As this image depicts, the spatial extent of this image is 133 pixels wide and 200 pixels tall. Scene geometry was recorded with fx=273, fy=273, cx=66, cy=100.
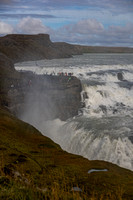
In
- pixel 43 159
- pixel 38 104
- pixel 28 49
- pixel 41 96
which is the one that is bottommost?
pixel 43 159

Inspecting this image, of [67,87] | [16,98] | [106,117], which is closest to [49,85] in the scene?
[67,87]

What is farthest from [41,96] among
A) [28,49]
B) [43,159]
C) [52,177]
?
[28,49]

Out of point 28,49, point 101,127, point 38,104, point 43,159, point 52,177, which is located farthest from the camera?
point 28,49

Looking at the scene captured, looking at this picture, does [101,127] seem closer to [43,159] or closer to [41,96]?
[41,96]

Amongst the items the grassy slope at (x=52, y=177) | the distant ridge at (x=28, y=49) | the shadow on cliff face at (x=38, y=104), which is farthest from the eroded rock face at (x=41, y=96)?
the distant ridge at (x=28, y=49)

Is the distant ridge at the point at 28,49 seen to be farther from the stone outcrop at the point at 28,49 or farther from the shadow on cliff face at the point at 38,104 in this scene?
the shadow on cliff face at the point at 38,104

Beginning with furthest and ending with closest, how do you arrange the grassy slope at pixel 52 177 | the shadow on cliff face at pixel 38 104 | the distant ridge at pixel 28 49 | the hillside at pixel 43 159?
the distant ridge at pixel 28 49
the shadow on cliff face at pixel 38 104
the hillside at pixel 43 159
the grassy slope at pixel 52 177

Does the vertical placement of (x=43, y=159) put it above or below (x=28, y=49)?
below

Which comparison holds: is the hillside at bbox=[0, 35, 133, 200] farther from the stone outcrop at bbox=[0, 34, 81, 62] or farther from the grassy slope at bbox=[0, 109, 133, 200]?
the stone outcrop at bbox=[0, 34, 81, 62]

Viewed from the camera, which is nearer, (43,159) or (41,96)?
(43,159)
